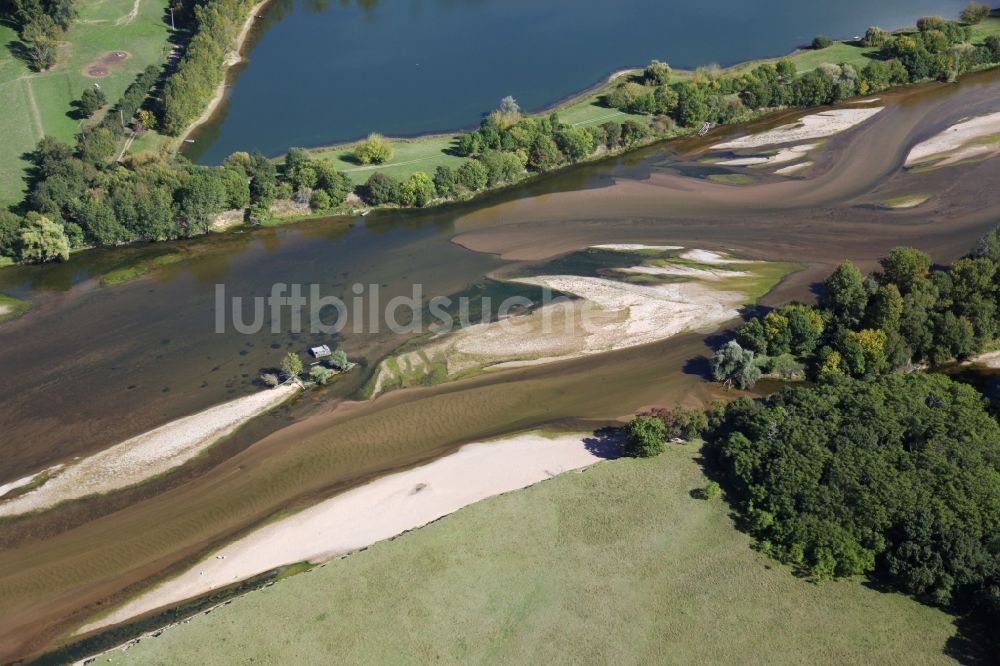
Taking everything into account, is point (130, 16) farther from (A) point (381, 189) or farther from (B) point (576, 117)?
(B) point (576, 117)

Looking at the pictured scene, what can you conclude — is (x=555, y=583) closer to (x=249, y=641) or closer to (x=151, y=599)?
(x=249, y=641)

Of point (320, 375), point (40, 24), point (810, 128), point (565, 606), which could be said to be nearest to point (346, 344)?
point (320, 375)

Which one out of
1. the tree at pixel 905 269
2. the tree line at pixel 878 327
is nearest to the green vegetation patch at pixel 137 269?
the tree line at pixel 878 327

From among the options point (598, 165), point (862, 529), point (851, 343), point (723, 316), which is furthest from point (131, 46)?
point (862, 529)

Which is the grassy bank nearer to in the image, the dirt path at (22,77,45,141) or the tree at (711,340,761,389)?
the dirt path at (22,77,45,141)

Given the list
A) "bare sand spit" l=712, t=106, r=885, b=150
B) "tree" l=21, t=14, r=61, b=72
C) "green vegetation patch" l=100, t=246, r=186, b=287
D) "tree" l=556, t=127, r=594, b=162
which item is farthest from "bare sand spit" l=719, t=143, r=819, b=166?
"tree" l=21, t=14, r=61, b=72

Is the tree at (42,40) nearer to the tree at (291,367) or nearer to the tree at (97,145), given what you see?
the tree at (97,145)
